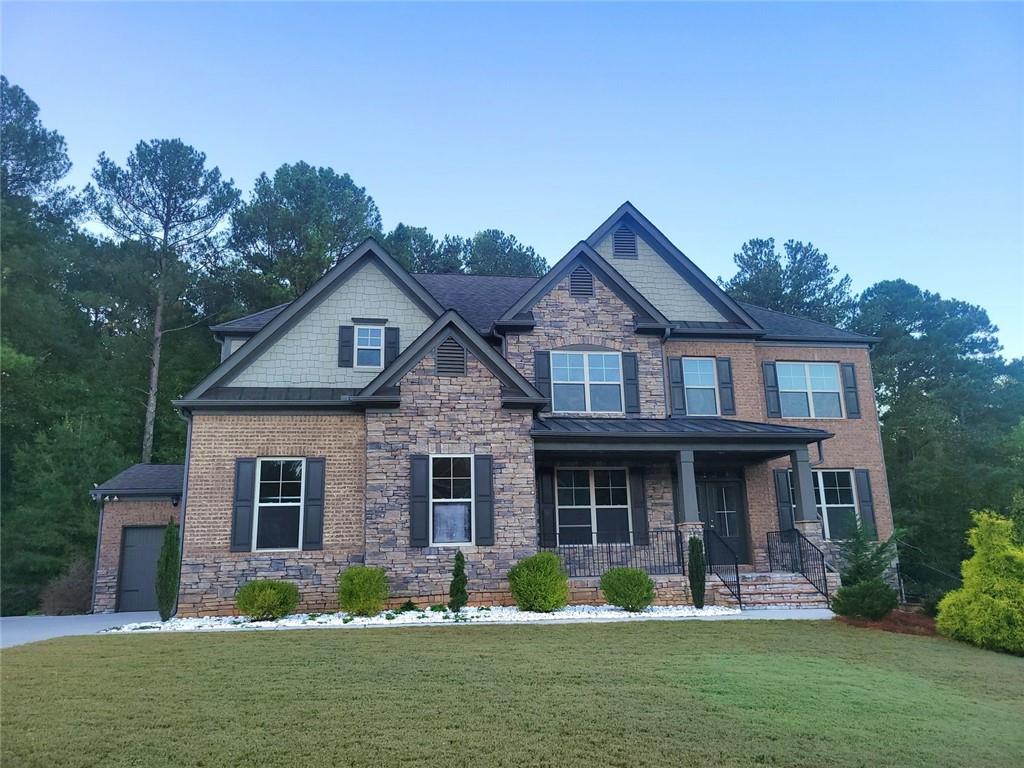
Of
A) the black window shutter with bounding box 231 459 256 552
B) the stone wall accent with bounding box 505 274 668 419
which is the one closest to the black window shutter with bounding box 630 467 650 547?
A: the stone wall accent with bounding box 505 274 668 419

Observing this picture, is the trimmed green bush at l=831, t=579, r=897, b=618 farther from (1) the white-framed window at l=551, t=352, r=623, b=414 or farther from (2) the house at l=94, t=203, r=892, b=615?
(1) the white-framed window at l=551, t=352, r=623, b=414

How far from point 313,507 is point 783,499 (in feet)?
38.6

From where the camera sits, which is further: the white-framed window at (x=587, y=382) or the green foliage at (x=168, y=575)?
the white-framed window at (x=587, y=382)

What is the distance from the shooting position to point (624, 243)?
1964cm

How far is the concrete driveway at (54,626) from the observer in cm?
1137

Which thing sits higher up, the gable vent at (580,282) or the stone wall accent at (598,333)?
the gable vent at (580,282)

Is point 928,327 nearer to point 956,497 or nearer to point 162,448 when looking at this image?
point 956,497

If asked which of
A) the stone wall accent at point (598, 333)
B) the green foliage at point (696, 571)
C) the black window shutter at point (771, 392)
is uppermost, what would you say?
the stone wall accent at point (598, 333)

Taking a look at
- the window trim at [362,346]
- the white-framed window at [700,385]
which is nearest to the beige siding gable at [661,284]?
the white-framed window at [700,385]

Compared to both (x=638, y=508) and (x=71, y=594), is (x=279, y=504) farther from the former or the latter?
(x=71, y=594)

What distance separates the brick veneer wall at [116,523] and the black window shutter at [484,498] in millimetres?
8413

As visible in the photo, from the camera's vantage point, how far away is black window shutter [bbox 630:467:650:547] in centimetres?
1648

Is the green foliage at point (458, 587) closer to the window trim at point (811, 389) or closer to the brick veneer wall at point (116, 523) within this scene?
the brick veneer wall at point (116, 523)

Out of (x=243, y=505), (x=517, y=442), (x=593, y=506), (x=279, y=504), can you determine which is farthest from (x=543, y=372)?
(x=243, y=505)
